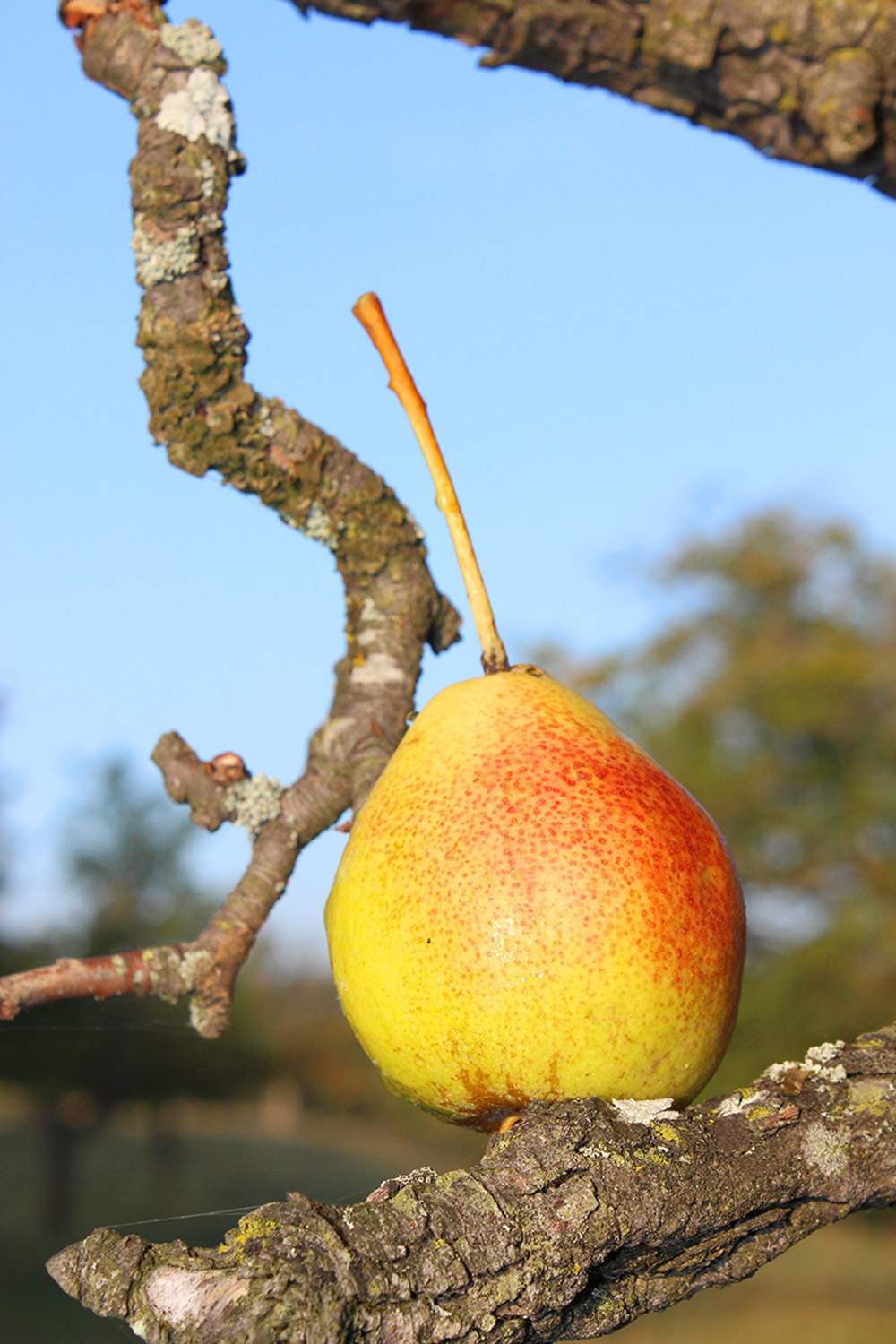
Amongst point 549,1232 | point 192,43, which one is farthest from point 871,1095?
point 192,43

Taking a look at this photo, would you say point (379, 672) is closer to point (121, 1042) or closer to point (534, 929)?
point (534, 929)

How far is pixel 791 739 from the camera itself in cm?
1925

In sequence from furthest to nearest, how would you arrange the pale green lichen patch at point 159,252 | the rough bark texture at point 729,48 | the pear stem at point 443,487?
the pale green lichen patch at point 159,252 → the rough bark texture at point 729,48 → the pear stem at point 443,487

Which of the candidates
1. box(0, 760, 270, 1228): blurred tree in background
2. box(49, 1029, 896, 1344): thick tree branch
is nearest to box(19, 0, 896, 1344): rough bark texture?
box(49, 1029, 896, 1344): thick tree branch

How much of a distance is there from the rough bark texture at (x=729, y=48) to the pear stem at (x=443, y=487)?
0.55 metres

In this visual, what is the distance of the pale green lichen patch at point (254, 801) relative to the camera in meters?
1.83

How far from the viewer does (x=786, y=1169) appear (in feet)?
4.03

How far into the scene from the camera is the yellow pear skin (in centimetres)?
111

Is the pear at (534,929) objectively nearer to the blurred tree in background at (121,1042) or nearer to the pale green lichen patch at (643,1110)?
the pale green lichen patch at (643,1110)

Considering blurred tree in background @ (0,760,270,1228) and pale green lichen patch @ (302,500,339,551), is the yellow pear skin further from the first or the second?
blurred tree in background @ (0,760,270,1228)

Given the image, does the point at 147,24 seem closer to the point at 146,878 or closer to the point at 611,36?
the point at 611,36

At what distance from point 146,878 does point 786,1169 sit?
1541 centimetres

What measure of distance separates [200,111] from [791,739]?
62.0 ft

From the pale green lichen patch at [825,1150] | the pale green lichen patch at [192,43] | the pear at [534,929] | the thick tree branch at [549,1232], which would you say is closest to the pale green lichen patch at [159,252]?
the pale green lichen patch at [192,43]
